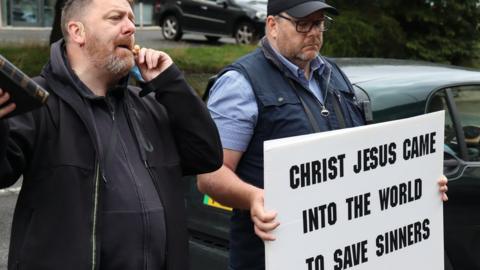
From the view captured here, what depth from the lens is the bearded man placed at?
6.28ft

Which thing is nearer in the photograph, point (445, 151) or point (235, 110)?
point (235, 110)

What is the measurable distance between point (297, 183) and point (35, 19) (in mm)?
24567

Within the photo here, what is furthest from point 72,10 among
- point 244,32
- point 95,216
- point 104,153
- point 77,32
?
point 244,32

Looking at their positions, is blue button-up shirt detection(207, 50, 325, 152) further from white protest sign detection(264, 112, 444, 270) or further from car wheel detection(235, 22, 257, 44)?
car wheel detection(235, 22, 257, 44)

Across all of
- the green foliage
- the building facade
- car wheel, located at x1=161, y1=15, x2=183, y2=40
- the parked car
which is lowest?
the building facade

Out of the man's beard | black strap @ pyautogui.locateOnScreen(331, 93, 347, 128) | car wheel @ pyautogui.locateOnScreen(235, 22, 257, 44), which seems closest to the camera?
the man's beard

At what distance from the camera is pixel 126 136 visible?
2.12 meters

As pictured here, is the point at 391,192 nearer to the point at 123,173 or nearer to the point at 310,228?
the point at 310,228

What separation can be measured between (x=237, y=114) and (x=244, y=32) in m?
16.5

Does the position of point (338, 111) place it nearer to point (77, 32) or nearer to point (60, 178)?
point (77, 32)

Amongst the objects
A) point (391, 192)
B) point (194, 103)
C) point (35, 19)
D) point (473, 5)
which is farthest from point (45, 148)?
point (35, 19)

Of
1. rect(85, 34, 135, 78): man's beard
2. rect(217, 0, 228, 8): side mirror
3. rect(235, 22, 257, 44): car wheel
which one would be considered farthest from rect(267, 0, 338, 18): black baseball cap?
rect(217, 0, 228, 8): side mirror

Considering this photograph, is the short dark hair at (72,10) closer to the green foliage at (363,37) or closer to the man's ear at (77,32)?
the man's ear at (77,32)

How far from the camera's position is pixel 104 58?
2.08 meters
